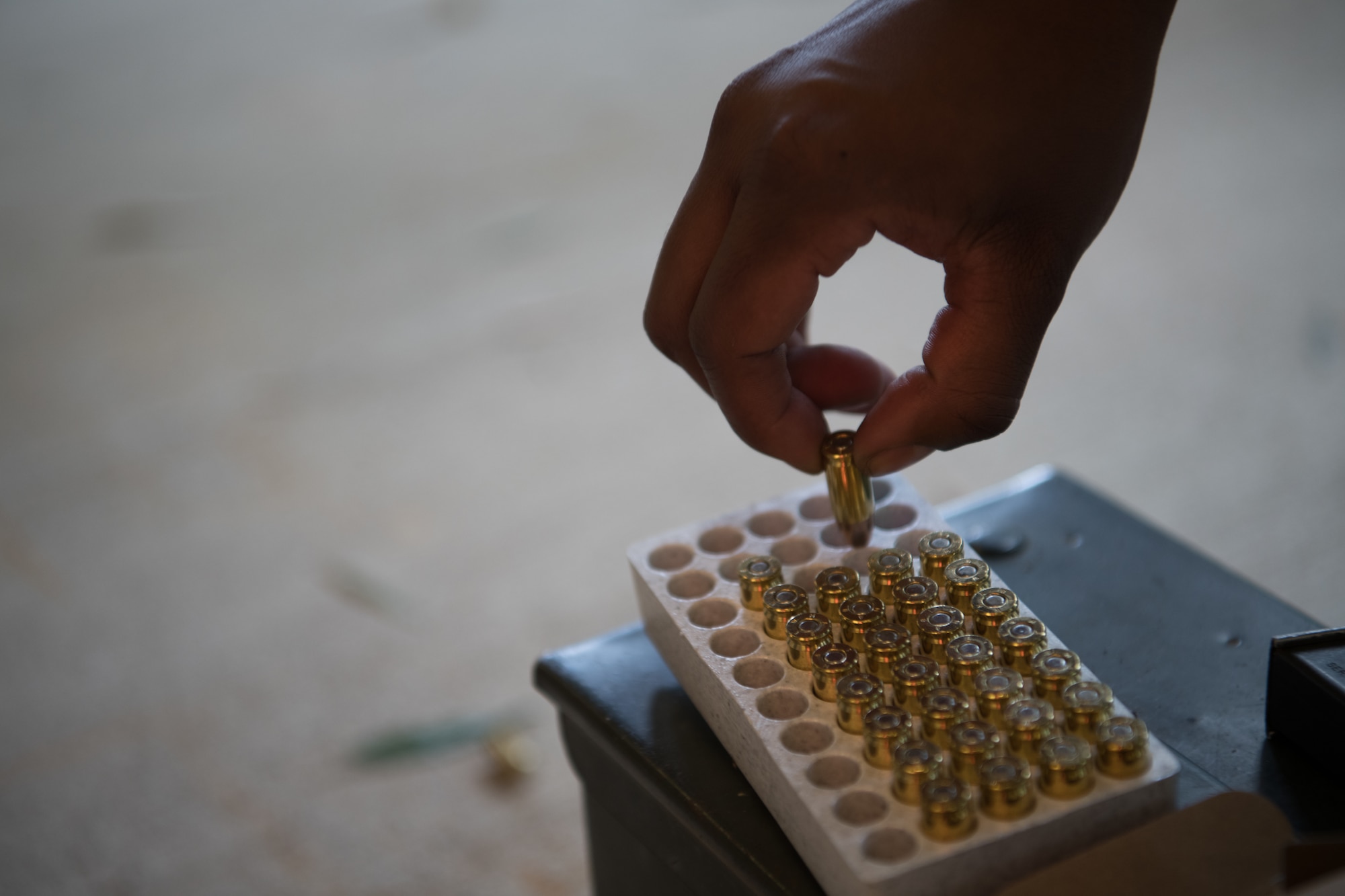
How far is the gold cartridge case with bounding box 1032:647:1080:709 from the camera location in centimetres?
51

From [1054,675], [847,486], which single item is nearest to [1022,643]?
[1054,675]

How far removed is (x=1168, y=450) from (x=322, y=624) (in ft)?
3.88

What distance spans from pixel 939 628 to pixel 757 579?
4.0 inches

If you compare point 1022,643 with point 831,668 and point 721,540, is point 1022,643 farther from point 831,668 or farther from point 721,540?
point 721,540

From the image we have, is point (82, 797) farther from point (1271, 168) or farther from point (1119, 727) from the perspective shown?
point (1271, 168)

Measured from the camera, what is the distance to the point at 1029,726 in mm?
482

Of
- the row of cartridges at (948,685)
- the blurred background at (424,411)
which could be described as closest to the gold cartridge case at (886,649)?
the row of cartridges at (948,685)

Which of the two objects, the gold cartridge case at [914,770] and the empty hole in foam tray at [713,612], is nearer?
the gold cartridge case at [914,770]

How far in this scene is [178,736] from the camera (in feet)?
4.52

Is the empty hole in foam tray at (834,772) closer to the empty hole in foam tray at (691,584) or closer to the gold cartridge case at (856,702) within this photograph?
the gold cartridge case at (856,702)

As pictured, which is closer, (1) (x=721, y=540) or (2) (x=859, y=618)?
(2) (x=859, y=618)

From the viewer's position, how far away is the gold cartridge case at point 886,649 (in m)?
0.54

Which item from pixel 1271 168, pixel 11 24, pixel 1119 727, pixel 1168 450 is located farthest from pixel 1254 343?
pixel 11 24

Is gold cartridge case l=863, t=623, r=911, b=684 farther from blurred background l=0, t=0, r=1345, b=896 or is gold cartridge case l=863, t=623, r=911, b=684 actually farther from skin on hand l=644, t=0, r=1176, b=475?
blurred background l=0, t=0, r=1345, b=896
